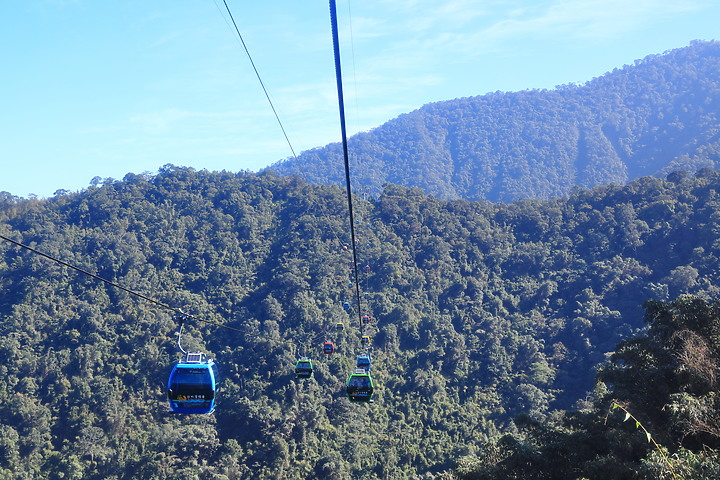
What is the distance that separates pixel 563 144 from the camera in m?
171

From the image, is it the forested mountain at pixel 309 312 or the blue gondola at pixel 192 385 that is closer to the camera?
the blue gondola at pixel 192 385

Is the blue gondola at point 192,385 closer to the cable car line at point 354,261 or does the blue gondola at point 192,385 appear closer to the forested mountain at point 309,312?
the cable car line at point 354,261

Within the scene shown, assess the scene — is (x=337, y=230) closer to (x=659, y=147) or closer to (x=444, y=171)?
(x=444, y=171)

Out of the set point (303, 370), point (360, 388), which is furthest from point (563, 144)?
point (360, 388)

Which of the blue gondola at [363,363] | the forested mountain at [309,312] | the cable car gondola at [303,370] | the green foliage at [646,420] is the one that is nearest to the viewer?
the green foliage at [646,420]

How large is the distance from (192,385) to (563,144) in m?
174

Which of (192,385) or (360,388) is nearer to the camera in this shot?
(192,385)

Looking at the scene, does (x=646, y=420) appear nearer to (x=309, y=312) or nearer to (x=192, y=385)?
(x=192, y=385)

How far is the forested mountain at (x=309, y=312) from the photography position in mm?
43344

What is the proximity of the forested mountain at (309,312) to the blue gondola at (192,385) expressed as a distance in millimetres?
28785

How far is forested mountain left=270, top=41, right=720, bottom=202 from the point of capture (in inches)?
5876

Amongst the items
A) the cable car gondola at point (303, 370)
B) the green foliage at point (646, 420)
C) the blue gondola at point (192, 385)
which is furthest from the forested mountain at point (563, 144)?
the blue gondola at point (192, 385)

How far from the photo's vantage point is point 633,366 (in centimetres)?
2136

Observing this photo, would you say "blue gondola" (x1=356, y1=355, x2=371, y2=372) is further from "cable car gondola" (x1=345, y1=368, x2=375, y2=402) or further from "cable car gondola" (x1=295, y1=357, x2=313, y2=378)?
"cable car gondola" (x1=345, y1=368, x2=375, y2=402)
